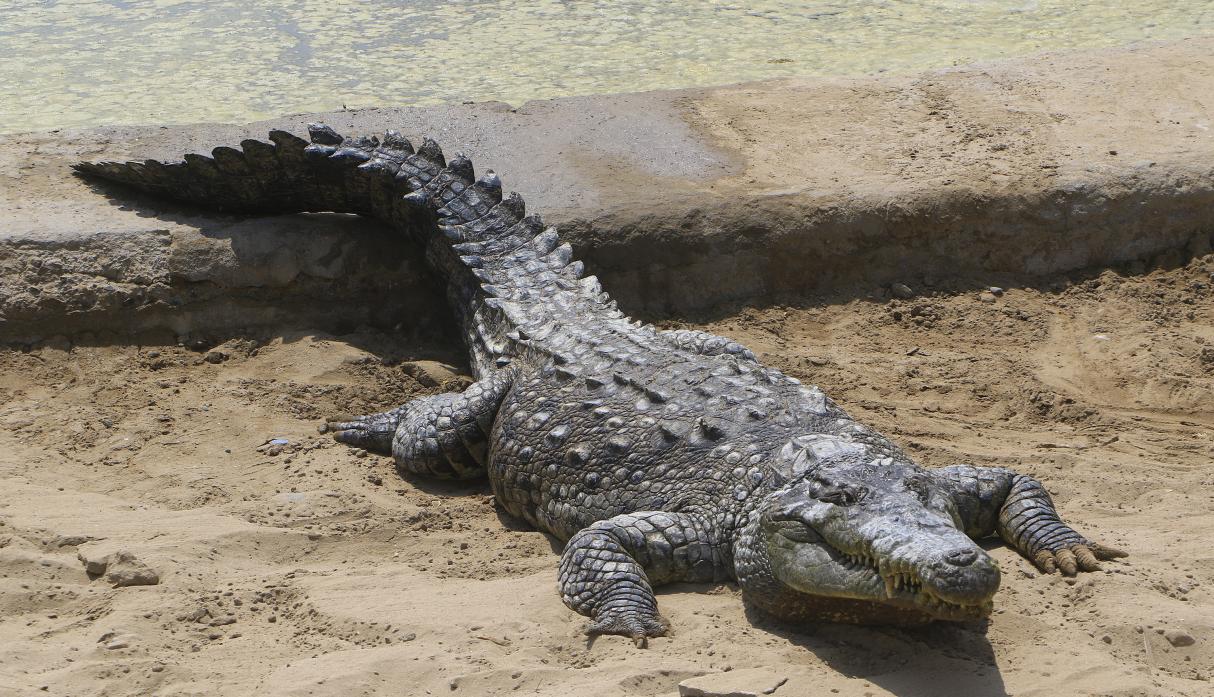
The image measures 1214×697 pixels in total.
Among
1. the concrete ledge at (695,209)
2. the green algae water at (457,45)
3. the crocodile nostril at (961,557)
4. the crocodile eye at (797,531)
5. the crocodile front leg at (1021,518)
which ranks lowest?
the crocodile front leg at (1021,518)

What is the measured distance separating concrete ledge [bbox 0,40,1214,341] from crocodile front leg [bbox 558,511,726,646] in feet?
7.83

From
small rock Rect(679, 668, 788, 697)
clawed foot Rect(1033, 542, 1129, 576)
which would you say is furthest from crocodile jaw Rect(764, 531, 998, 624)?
clawed foot Rect(1033, 542, 1129, 576)

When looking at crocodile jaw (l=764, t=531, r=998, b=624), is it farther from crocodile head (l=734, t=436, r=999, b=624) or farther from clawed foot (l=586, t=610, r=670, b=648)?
clawed foot (l=586, t=610, r=670, b=648)

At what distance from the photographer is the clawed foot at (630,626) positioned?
3787 mm

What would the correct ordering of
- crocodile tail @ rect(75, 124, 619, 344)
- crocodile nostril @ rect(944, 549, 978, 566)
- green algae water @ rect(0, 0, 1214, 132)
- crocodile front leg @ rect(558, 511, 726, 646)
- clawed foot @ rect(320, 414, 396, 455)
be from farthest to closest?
green algae water @ rect(0, 0, 1214, 132), crocodile tail @ rect(75, 124, 619, 344), clawed foot @ rect(320, 414, 396, 455), crocodile front leg @ rect(558, 511, 726, 646), crocodile nostril @ rect(944, 549, 978, 566)

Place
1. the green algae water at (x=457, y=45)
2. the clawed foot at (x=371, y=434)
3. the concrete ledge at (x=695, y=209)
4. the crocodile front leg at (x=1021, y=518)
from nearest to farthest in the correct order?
the crocodile front leg at (x=1021, y=518)
the clawed foot at (x=371, y=434)
the concrete ledge at (x=695, y=209)
the green algae water at (x=457, y=45)

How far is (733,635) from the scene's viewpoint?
3.80 metres

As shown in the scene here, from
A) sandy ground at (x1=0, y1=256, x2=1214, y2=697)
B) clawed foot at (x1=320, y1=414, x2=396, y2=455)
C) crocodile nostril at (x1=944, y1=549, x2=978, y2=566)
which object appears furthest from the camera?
clawed foot at (x1=320, y1=414, x2=396, y2=455)

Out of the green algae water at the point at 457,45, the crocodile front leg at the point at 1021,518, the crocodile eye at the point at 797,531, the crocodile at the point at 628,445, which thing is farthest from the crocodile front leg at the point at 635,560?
the green algae water at the point at 457,45

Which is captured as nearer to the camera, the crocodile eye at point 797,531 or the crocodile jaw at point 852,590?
the crocodile jaw at point 852,590

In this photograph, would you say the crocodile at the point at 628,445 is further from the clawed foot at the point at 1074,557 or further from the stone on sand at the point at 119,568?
the stone on sand at the point at 119,568

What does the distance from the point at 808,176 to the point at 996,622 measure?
347cm

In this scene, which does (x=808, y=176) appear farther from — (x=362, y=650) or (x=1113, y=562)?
(x=362, y=650)

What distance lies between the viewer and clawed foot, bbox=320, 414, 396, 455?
5430 millimetres
